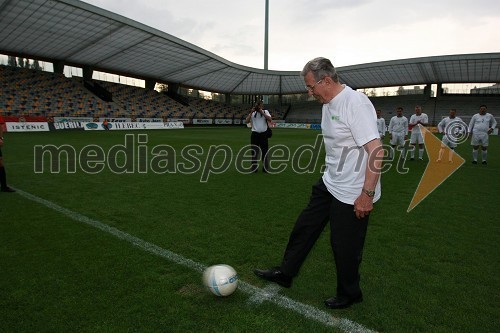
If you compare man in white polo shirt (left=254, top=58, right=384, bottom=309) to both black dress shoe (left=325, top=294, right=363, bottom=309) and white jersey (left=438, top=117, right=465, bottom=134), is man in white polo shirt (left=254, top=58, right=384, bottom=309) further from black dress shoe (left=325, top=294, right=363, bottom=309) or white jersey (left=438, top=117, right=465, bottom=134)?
white jersey (left=438, top=117, right=465, bottom=134)

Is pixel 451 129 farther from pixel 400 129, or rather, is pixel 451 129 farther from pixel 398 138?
pixel 398 138

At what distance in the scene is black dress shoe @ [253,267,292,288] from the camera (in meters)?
3.05

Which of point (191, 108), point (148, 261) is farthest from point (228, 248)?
point (191, 108)

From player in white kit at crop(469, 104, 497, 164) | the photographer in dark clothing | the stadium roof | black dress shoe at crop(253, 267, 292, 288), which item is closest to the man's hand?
black dress shoe at crop(253, 267, 292, 288)

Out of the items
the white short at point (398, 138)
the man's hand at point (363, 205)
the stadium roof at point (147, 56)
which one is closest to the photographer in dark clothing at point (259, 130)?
the white short at point (398, 138)

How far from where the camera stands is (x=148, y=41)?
32.0 metres

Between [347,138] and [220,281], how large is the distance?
1.60 meters

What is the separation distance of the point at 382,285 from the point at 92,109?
42241 millimetres

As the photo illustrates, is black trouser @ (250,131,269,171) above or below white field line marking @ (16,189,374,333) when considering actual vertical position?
above

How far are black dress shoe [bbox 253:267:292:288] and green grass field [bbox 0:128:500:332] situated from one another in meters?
0.06

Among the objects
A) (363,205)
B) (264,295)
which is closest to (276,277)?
(264,295)

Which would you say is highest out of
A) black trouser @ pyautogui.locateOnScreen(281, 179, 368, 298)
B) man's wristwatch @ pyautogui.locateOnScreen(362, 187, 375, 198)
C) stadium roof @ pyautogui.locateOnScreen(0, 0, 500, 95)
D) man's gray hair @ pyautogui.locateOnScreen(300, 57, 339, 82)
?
stadium roof @ pyautogui.locateOnScreen(0, 0, 500, 95)

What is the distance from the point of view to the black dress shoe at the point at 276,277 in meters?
3.05

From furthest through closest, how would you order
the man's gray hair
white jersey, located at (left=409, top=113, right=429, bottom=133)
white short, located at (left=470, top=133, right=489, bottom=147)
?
white jersey, located at (left=409, top=113, right=429, bottom=133) → white short, located at (left=470, top=133, right=489, bottom=147) → the man's gray hair
